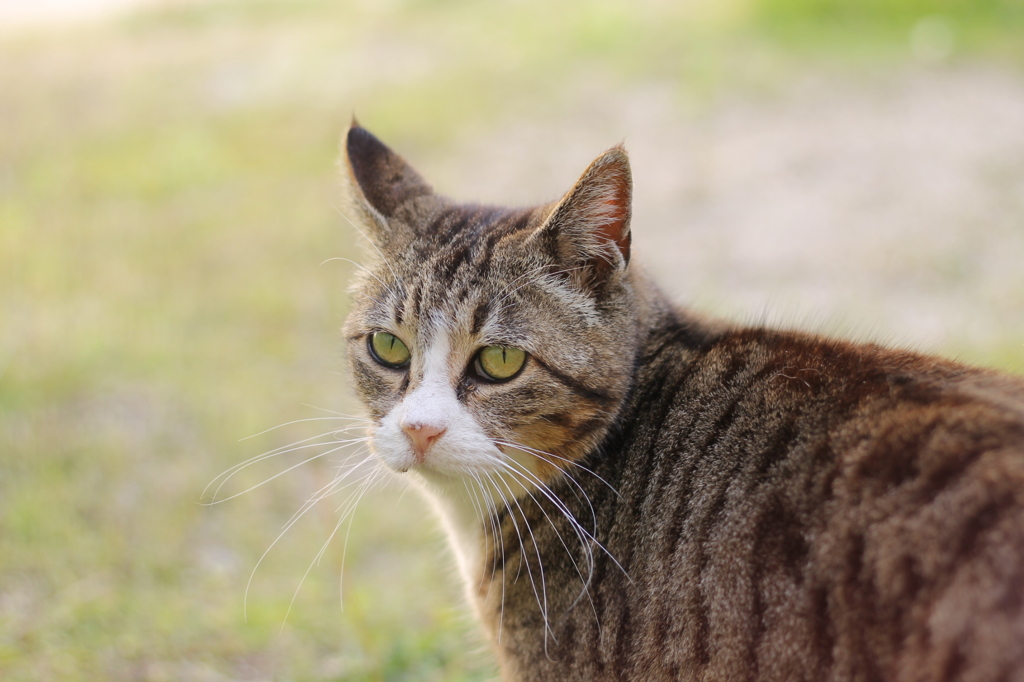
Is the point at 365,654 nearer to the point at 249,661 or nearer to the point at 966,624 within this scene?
the point at 249,661

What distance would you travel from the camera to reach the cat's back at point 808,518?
4.12ft

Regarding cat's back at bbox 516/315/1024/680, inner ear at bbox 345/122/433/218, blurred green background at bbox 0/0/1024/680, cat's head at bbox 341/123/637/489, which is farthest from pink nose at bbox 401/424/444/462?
inner ear at bbox 345/122/433/218

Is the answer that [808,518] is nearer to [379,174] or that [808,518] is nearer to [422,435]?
[422,435]

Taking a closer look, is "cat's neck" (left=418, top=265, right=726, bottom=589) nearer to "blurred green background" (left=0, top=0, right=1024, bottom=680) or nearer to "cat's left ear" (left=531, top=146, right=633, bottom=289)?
"cat's left ear" (left=531, top=146, right=633, bottom=289)

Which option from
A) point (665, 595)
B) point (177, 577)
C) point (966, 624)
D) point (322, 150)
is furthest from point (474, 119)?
point (966, 624)

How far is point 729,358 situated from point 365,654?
1649 millimetres

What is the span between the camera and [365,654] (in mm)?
2750

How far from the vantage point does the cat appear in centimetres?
131

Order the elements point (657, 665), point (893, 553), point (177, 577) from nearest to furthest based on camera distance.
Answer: point (893, 553), point (657, 665), point (177, 577)

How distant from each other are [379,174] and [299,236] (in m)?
3.52

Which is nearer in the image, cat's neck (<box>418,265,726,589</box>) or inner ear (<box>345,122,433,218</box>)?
cat's neck (<box>418,265,726,589</box>)

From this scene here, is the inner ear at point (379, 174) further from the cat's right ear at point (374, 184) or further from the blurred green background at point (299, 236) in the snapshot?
the blurred green background at point (299, 236)

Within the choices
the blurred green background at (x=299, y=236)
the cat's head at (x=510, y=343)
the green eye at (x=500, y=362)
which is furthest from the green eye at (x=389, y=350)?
the blurred green background at (x=299, y=236)

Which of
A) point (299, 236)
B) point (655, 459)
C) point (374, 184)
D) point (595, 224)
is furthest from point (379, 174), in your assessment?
point (299, 236)
